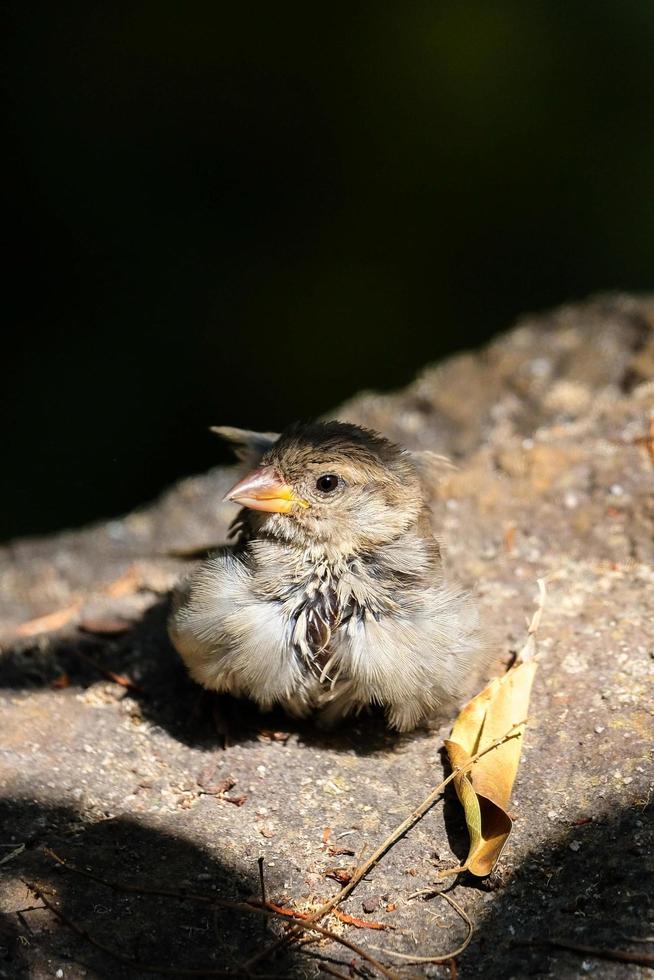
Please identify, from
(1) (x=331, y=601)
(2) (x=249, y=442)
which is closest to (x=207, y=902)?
(1) (x=331, y=601)

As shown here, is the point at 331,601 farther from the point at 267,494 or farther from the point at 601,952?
the point at 601,952

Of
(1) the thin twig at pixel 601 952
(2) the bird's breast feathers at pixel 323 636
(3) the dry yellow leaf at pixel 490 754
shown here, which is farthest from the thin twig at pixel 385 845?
(1) the thin twig at pixel 601 952

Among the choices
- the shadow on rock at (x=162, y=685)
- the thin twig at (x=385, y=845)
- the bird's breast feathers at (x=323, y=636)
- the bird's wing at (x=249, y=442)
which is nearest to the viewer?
the thin twig at (x=385, y=845)

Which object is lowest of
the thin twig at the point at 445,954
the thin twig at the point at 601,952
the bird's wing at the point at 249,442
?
the thin twig at the point at 445,954

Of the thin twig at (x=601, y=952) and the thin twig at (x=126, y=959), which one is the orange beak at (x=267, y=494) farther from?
the thin twig at (x=601, y=952)

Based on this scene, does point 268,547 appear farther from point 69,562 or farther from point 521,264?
point 521,264

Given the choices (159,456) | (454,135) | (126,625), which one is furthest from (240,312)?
(126,625)
